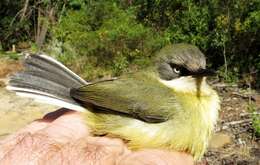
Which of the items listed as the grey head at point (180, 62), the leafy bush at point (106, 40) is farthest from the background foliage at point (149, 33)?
the grey head at point (180, 62)

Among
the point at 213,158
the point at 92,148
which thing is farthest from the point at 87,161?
the point at 213,158

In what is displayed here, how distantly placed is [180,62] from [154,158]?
2.64 ft

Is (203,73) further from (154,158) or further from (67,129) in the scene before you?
(67,129)

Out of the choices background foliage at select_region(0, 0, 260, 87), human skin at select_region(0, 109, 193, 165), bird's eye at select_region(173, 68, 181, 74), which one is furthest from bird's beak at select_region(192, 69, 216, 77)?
background foliage at select_region(0, 0, 260, 87)

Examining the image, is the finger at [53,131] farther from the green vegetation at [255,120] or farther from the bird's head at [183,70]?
the green vegetation at [255,120]

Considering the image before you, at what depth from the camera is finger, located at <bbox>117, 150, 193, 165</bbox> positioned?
284 centimetres

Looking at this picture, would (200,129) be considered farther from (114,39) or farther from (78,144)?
(114,39)

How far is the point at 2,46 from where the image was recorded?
15.4 meters

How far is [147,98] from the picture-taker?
3361 millimetres

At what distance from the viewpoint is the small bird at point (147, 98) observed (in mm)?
3129

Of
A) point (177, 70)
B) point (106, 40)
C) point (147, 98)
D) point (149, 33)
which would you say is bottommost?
point (106, 40)

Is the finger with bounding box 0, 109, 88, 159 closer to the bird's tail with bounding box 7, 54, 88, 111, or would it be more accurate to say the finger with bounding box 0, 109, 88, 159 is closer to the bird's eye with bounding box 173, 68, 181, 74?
the bird's tail with bounding box 7, 54, 88, 111

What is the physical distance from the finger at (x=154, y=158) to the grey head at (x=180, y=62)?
605 mm

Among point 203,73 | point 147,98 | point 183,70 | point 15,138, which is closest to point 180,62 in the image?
point 183,70
